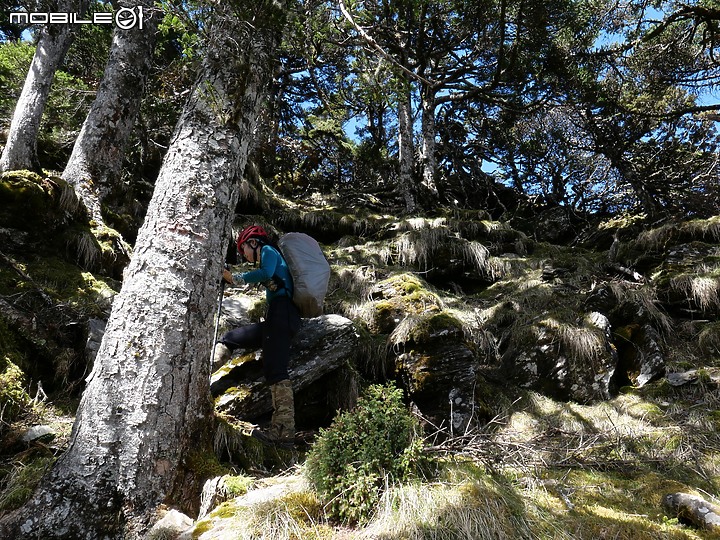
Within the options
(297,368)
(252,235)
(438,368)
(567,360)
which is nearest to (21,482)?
(297,368)

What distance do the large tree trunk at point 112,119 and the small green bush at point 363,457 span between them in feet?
17.5

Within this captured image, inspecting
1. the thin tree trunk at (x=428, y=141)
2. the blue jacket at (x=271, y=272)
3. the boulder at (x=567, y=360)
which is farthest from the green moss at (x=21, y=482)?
the thin tree trunk at (x=428, y=141)

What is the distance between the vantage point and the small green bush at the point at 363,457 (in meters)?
2.46

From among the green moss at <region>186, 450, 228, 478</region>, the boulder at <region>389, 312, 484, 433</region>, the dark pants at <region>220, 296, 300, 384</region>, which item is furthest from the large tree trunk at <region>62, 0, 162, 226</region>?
the boulder at <region>389, 312, 484, 433</region>

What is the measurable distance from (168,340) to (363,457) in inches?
58.3

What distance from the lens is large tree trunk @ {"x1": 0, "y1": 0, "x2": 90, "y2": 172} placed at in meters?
5.95

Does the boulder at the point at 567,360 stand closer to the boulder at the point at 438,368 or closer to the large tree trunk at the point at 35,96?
the boulder at the point at 438,368

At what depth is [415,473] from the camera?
263 centimetres

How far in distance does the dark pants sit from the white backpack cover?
134 mm

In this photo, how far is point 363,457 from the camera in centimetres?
263

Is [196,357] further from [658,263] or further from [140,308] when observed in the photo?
[658,263]

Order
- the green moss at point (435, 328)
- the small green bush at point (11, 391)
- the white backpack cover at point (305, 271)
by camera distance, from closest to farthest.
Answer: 1. the small green bush at point (11, 391)
2. the white backpack cover at point (305, 271)
3. the green moss at point (435, 328)

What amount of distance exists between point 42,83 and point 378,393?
25.5ft

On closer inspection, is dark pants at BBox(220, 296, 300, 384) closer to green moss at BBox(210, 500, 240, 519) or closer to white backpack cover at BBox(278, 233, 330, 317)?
white backpack cover at BBox(278, 233, 330, 317)
